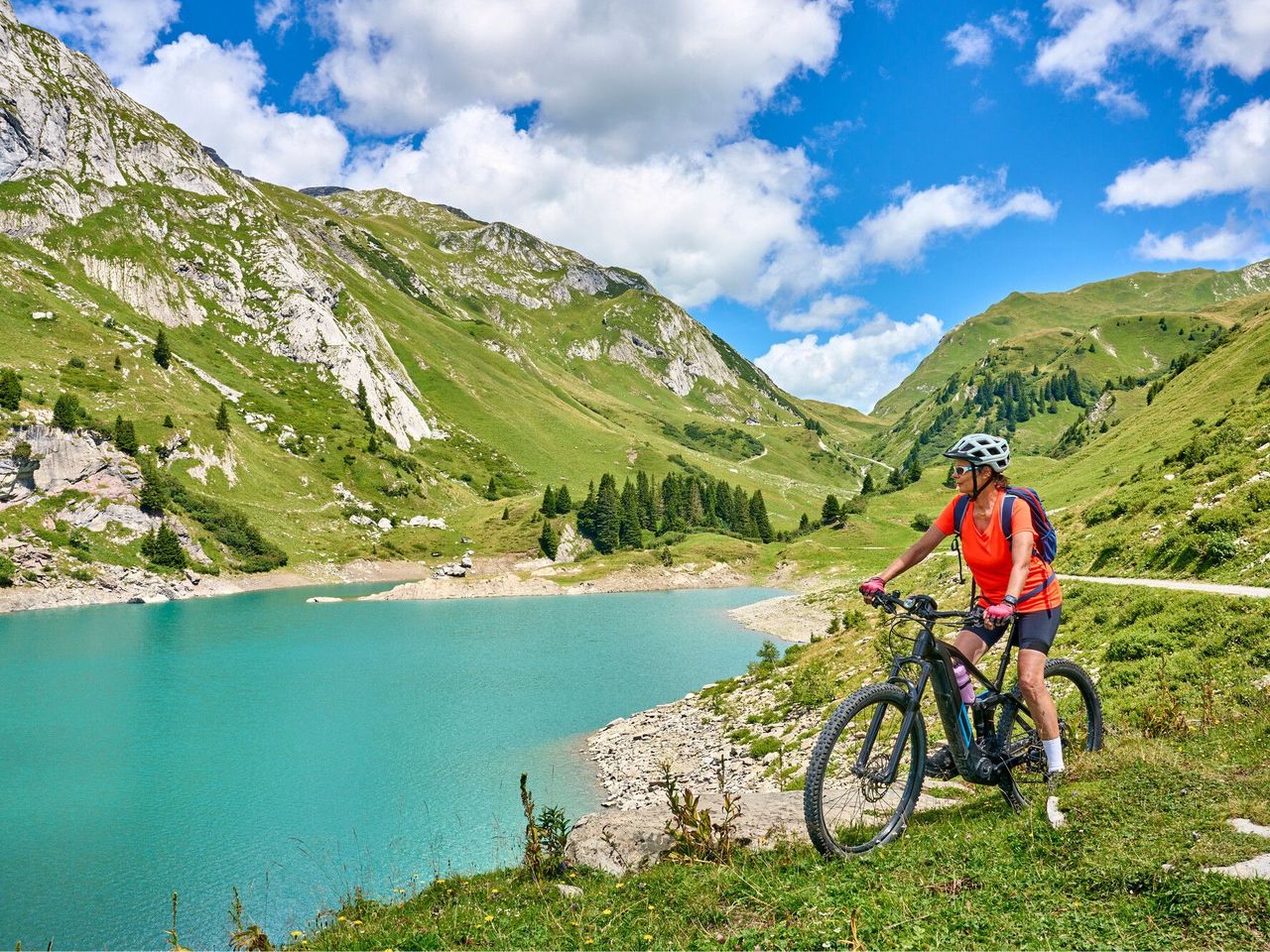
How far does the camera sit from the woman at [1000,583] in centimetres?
895

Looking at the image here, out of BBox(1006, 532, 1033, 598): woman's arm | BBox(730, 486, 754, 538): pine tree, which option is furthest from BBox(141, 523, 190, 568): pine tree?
BBox(1006, 532, 1033, 598): woman's arm

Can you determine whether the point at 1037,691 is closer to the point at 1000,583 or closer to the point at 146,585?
the point at 1000,583

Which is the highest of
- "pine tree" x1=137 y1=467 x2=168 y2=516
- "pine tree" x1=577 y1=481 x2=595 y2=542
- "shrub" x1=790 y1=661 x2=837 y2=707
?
"pine tree" x1=137 y1=467 x2=168 y2=516

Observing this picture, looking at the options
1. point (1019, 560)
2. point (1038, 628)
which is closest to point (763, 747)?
point (1038, 628)

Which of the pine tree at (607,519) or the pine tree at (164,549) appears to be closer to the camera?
the pine tree at (164,549)

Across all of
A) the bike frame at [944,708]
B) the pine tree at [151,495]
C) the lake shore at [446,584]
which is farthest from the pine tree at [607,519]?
the bike frame at [944,708]

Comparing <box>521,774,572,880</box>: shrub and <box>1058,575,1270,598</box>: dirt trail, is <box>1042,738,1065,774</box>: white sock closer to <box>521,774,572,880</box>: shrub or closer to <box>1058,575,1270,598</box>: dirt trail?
<box>521,774,572,880</box>: shrub

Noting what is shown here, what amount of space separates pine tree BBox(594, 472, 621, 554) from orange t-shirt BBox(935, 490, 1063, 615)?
160m

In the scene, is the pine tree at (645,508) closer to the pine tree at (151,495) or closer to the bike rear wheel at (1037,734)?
the pine tree at (151,495)

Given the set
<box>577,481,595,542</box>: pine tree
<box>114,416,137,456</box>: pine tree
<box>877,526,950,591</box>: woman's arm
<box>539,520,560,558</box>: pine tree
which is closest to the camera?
<box>877,526,950,591</box>: woman's arm

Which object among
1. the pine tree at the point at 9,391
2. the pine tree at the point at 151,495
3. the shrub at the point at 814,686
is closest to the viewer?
the shrub at the point at 814,686

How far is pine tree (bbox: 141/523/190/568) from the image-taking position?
120m

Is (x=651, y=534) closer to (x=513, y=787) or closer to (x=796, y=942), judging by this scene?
(x=513, y=787)

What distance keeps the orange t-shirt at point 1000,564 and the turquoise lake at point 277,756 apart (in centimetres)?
1434
